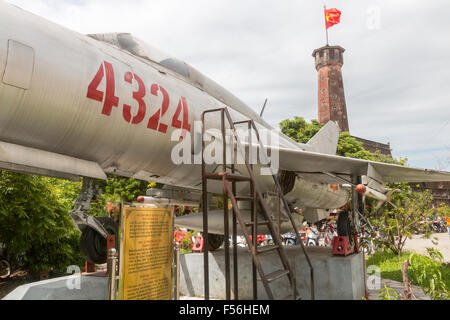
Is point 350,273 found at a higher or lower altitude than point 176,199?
lower

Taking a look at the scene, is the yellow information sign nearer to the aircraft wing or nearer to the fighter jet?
the fighter jet

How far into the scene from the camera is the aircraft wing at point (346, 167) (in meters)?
6.02

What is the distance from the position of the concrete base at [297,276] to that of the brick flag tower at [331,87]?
137ft

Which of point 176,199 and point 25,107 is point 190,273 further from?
point 25,107

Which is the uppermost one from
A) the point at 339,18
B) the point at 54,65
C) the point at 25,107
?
the point at 339,18

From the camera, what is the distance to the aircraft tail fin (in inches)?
428

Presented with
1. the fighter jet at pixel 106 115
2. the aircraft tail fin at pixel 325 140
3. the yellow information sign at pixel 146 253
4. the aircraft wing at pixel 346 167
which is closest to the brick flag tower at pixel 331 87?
the aircraft tail fin at pixel 325 140

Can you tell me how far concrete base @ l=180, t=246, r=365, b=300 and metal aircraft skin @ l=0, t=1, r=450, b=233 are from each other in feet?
5.55

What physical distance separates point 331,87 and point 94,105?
155ft

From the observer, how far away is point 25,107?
313 centimetres

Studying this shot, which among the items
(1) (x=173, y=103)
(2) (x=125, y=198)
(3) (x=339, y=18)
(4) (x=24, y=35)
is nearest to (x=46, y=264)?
(1) (x=173, y=103)

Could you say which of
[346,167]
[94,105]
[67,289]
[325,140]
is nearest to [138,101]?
[94,105]

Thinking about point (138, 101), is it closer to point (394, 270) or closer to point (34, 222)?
point (34, 222)
